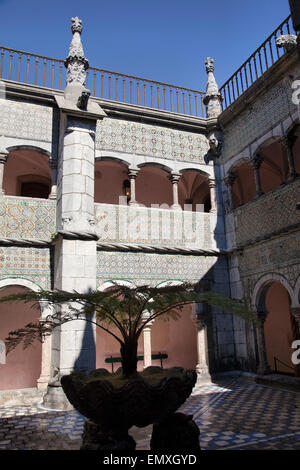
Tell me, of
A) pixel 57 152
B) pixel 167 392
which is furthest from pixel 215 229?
pixel 167 392

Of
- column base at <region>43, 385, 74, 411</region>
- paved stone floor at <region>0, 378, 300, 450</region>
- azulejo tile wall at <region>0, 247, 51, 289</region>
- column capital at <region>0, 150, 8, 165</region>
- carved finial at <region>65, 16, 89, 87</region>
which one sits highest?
carved finial at <region>65, 16, 89, 87</region>

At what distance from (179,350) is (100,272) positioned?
5191 mm

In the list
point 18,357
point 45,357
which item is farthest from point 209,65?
point 18,357

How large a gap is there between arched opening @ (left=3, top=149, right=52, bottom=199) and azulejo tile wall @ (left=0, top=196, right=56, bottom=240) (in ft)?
7.84

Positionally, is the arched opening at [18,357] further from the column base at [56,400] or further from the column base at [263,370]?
the column base at [263,370]

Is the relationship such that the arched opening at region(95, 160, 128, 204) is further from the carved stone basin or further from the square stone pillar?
the carved stone basin

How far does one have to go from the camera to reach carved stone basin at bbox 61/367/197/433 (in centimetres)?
316

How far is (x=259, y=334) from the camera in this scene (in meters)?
8.30

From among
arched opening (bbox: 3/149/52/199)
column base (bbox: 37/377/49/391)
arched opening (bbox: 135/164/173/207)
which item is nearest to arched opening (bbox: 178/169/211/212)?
arched opening (bbox: 135/164/173/207)

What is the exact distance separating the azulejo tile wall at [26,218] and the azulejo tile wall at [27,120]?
151 centimetres

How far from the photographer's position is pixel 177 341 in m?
11.9

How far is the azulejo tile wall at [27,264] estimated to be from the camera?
Answer: 24.2ft

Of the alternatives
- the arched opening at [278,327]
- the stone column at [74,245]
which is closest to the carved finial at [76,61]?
the stone column at [74,245]

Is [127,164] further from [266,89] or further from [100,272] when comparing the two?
[266,89]
